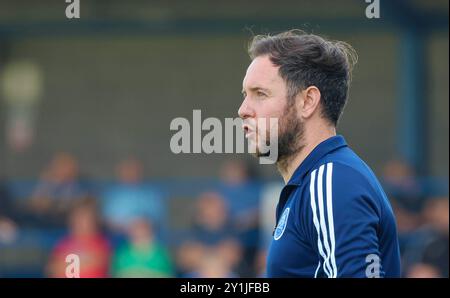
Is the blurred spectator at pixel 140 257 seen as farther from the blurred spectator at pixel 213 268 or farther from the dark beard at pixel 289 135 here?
the dark beard at pixel 289 135

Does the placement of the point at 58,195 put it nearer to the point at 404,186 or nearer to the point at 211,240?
the point at 211,240

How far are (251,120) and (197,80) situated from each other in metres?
10.8

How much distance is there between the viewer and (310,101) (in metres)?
3.56

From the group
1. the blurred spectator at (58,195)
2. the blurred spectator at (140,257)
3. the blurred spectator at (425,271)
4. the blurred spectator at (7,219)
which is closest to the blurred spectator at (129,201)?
the blurred spectator at (58,195)

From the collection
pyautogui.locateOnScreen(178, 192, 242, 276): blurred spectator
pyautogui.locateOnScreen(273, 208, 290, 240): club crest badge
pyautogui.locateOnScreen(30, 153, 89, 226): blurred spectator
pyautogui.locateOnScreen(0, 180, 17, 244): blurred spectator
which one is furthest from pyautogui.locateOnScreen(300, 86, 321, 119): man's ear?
pyautogui.locateOnScreen(0, 180, 17, 244): blurred spectator

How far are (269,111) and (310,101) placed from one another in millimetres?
→ 170

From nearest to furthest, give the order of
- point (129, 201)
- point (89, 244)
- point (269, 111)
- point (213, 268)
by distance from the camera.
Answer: point (269, 111)
point (213, 268)
point (89, 244)
point (129, 201)

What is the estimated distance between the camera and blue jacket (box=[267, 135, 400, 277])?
302cm

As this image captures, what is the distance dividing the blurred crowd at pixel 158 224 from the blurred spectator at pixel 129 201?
0.04ft

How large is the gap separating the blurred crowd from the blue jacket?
4816 mm

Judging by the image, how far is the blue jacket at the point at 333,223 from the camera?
3.02 meters

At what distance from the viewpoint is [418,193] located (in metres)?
10.1

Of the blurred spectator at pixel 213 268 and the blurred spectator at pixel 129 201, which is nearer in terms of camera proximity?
the blurred spectator at pixel 213 268

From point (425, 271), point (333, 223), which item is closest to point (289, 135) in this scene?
point (333, 223)
